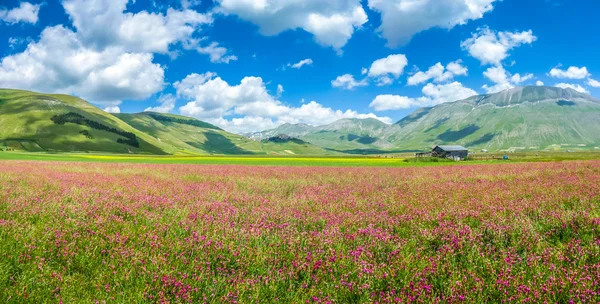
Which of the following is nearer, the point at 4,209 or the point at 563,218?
the point at 563,218

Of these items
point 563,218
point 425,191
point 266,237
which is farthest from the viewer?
point 425,191

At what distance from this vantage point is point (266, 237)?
227 inches

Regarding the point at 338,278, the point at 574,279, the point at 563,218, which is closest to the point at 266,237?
the point at 338,278

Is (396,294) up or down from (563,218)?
down

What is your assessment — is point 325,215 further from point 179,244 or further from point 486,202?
point 486,202

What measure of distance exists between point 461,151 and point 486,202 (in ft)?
393

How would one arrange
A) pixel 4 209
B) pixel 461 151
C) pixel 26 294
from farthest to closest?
pixel 461 151 < pixel 4 209 < pixel 26 294

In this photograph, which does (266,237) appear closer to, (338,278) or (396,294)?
(338,278)

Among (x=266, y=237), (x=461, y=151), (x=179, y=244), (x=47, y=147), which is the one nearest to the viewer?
(x=179, y=244)

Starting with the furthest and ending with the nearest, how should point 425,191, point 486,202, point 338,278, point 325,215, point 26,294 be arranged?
point 425,191 < point 486,202 < point 325,215 < point 338,278 < point 26,294

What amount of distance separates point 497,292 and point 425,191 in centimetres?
793

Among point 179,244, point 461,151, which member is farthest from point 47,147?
point 179,244

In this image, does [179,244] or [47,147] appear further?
[47,147]

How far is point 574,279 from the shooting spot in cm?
368
